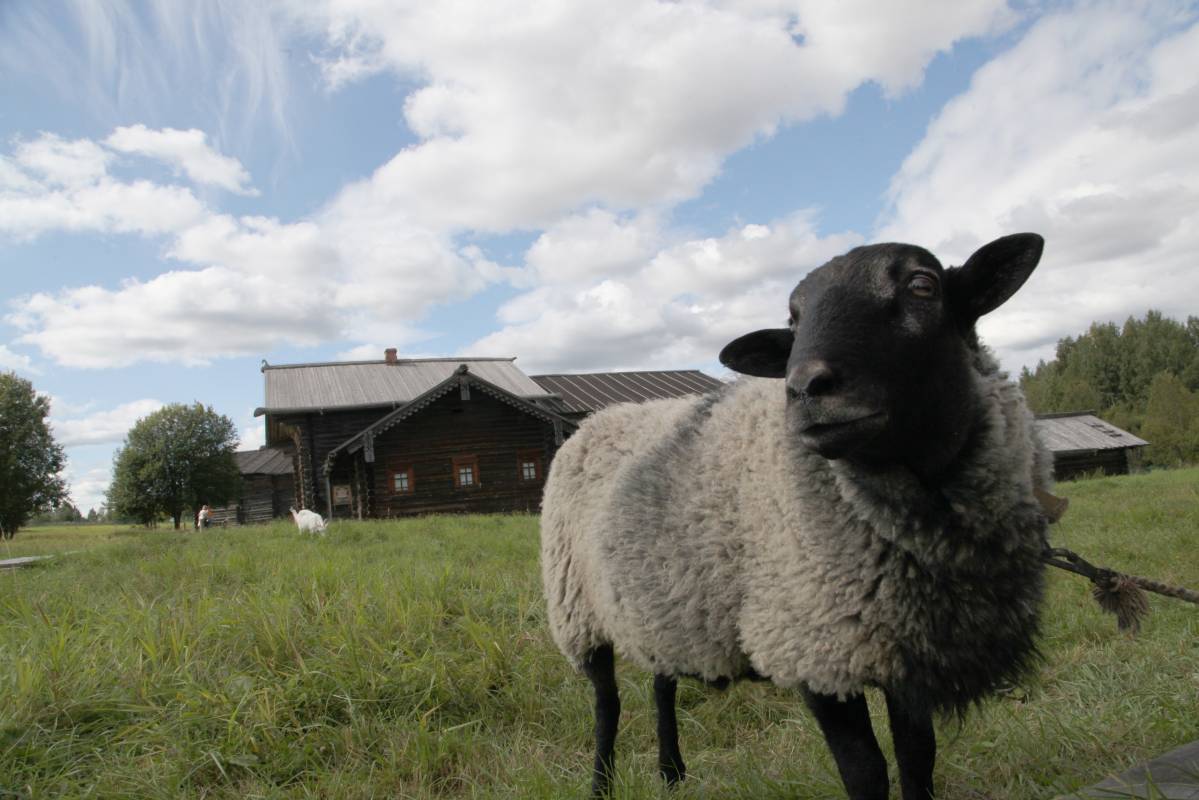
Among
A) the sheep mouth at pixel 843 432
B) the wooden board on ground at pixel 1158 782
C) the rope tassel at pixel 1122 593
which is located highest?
the sheep mouth at pixel 843 432

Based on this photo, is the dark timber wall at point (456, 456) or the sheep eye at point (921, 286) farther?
the dark timber wall at point (456, 456)

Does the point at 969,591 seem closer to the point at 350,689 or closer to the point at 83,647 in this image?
the point at 350,689

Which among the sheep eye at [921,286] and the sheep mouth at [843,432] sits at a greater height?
the sheep eye at [921,286]

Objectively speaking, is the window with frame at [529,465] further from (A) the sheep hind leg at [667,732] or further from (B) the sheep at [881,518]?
(B) the sheep at [881,518]

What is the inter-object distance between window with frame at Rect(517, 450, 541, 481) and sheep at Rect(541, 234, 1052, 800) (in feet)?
79.3

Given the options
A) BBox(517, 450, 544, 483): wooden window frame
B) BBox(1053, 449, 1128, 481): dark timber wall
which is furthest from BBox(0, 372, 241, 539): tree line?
BBox(1053, 449, 1128, 481): dark timber wall

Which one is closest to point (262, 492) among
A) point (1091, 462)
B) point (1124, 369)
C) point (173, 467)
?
point (173, 467)

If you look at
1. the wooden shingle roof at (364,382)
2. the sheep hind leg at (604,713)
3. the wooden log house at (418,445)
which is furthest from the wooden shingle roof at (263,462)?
the sheep hind leg at (604,713)

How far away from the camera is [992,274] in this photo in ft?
7.69

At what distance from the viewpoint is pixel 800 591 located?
2.32 meters

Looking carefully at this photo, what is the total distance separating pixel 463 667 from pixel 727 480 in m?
2.47

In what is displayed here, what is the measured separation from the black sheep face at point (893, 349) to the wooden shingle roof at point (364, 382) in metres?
26.1

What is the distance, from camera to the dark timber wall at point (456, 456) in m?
24.9

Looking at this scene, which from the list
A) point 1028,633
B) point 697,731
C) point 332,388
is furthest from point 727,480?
point 332,388
